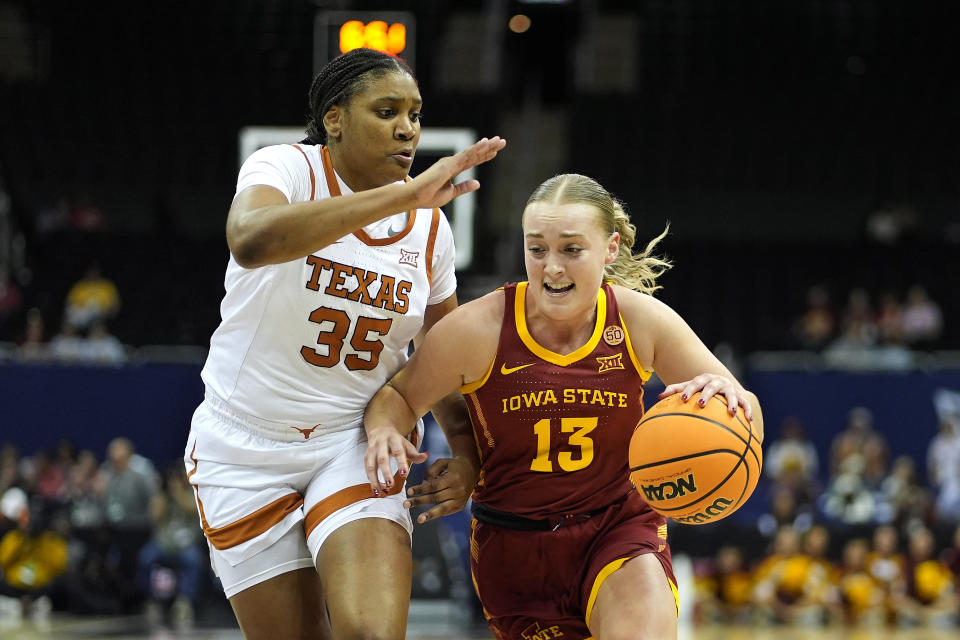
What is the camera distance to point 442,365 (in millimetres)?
4094

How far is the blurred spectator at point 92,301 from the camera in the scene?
600 inches

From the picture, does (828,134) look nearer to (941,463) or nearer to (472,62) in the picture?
(472,62)

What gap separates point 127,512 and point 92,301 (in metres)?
3.93

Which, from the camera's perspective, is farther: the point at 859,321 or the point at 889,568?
the point at 859,321

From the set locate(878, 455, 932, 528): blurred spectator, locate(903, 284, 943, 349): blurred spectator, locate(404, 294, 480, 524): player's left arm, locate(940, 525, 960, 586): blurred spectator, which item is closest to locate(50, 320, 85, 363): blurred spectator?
locate(878, 455, 932, 528): blurred spectator

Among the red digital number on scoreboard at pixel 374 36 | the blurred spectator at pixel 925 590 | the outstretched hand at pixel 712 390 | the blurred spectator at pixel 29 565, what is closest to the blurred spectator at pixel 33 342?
the blurred spectator at pixel 29 565

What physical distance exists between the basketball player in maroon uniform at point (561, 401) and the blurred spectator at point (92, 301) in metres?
11.9

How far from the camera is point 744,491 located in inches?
152

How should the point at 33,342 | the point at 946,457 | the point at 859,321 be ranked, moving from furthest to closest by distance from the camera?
the point at 859,321 → the point at 33,342 → the point at 946,457

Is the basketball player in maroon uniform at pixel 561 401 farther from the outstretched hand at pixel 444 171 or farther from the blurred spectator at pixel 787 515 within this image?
the blurred spectator at pixel 787 515

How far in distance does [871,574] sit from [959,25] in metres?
12.0

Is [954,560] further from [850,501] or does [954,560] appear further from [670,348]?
[670,348]

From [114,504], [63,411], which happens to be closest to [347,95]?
[114,504]

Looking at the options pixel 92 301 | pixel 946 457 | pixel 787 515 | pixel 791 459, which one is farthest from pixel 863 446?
pixel 92 301
